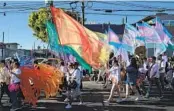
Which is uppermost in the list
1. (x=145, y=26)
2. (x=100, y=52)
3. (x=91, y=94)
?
(x=145, y=26)

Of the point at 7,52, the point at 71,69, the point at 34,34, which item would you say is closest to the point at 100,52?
the point at 71,69

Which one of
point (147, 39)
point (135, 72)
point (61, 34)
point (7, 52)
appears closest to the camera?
point (61, 34)

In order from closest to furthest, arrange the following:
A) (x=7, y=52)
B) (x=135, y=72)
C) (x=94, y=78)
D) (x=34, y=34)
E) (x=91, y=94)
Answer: (x=135, y=72) → (x=91, y=94) → (x=94, y=78) → (x=7, y=52) → (x=34, y=34)

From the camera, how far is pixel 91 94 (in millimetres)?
20359

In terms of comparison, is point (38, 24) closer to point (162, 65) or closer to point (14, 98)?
point (162, 65)

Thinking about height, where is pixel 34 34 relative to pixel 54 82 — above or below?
above

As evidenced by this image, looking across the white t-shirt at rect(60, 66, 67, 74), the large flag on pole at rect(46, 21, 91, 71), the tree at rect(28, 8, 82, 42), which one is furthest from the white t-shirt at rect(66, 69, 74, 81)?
the tree at rect(28, 8, 82, 42)

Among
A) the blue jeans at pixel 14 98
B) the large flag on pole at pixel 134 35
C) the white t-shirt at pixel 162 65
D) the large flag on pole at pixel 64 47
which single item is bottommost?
the blue jeans at pixel 14 98

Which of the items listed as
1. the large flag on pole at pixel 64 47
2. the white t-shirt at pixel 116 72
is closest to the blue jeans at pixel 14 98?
the large flag on pole at pixel 64 47

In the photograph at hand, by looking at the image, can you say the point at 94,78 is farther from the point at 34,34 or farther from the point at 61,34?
the point at 34,34

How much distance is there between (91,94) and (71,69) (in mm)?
4467

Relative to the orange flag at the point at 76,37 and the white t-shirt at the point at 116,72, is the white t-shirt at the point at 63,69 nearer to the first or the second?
the orange flag at the point at 76,37

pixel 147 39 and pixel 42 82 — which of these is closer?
pixel 42 82

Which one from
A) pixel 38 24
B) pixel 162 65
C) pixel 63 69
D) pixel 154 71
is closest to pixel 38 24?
pixel 38 24
